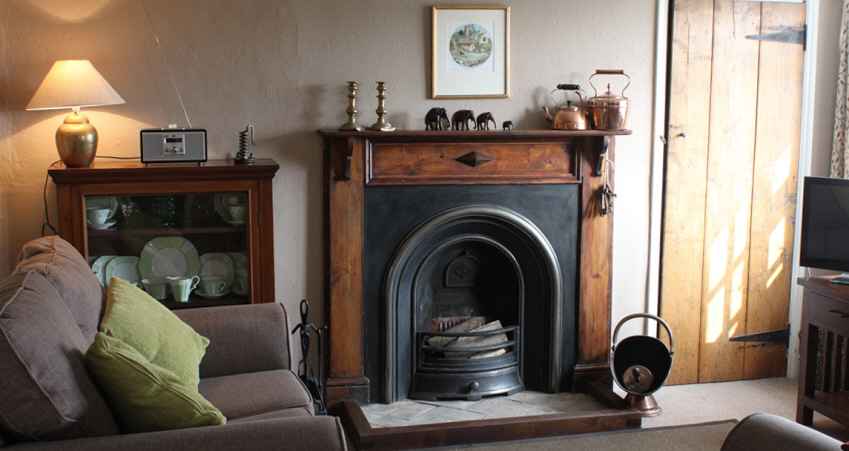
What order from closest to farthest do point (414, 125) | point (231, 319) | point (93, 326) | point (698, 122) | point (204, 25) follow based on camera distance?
1. point (93, 326)
2. point (231, 319)
3. point (204, 25)
4. point (414, 125)
5. point (698, 122)

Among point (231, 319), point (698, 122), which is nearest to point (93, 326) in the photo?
point (231, 319)

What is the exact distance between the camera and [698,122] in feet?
11.0

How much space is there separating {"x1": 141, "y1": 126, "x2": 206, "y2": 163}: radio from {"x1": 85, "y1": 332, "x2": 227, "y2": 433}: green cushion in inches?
48.6

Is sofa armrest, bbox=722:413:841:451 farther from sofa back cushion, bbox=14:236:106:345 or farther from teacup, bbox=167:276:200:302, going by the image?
teacup, bbox=167:276:200:302

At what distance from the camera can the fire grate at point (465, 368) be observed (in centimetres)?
319

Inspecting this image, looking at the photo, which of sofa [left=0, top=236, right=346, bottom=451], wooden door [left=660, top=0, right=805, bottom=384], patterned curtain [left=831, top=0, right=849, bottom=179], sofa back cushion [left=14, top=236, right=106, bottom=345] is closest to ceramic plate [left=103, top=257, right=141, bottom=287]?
sofa back cushion [left=14, top=236, right=106, bottom=345]

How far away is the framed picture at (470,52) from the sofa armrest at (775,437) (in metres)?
1.90

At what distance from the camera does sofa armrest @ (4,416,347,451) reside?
148cm

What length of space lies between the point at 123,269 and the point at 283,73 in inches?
41.2

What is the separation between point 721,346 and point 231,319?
2456mm

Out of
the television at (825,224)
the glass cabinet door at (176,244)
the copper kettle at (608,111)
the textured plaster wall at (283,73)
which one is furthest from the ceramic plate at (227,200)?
the television at (825,224)

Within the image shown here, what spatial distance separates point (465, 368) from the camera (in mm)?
3209

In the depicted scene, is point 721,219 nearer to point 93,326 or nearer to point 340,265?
point 340,265

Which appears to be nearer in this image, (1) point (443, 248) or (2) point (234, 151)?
(2) point (234, 151)
